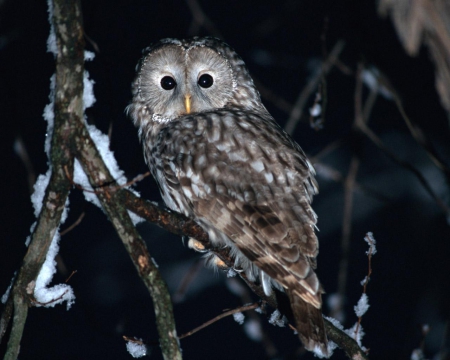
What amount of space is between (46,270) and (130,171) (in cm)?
133

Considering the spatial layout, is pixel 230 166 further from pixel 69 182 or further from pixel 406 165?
pixel 406 165

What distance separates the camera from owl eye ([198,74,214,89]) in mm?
2854

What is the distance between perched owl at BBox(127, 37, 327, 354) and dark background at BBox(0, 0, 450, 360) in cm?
120

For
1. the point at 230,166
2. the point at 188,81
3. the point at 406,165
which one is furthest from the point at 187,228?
the point at 406,165

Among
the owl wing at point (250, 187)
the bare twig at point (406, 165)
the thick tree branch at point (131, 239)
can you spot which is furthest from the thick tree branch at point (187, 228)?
the bare twig at point (406, 165)

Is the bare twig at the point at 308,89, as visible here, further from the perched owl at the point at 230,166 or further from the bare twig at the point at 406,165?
the bare twig at the point at 406,165

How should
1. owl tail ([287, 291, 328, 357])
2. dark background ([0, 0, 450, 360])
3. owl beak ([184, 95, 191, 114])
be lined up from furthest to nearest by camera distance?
dark background ([0, 0, 450, 360])
owl beak ([184, 95, 191, 114])
owl tail ([287, 291, 328, 357])

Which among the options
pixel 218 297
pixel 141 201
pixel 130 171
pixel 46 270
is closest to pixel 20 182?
pixel 130 171

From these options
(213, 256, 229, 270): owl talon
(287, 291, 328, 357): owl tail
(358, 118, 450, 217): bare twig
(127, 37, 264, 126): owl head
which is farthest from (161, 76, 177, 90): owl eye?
(287, 291, 328, 357): owl tail

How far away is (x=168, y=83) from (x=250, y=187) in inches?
A: 32.9

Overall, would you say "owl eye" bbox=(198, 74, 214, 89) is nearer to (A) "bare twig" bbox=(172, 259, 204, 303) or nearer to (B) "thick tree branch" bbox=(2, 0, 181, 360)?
(A) "bare twig" bbox=(172, 259, 204, 303)

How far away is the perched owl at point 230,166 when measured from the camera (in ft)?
7.07

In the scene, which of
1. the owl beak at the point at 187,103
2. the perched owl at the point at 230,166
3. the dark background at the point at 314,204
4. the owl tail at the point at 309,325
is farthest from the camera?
the dark background at the point at 314,204

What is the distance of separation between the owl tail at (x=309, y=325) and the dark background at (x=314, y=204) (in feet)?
6.55
